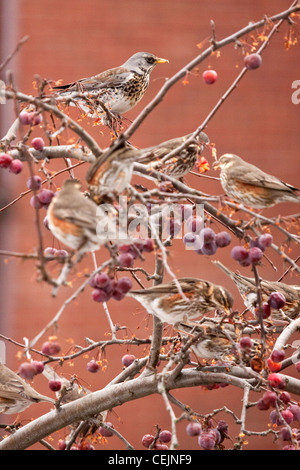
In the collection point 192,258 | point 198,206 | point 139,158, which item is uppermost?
point 139,158

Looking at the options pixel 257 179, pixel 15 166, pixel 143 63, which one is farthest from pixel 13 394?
pixel 143 63

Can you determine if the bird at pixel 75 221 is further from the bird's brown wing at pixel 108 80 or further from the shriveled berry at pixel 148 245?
the bird's brown wing at pixel 108 80

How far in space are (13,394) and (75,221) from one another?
124cm

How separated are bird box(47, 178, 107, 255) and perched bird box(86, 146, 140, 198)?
5 centimetres

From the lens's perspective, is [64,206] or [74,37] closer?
[64,206]

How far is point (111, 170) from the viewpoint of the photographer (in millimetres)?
1437

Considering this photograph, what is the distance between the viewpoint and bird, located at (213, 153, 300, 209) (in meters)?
1.98

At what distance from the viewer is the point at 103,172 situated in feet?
4.77

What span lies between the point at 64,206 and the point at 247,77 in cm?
429

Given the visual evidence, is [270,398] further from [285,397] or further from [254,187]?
[254,187]

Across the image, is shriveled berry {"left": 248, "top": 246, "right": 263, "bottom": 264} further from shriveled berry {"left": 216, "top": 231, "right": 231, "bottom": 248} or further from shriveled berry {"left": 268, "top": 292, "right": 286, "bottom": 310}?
shriveled berry {"left": 268, "top": 292, "right": 286, "bottom": 310}

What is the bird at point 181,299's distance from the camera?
1.70m
